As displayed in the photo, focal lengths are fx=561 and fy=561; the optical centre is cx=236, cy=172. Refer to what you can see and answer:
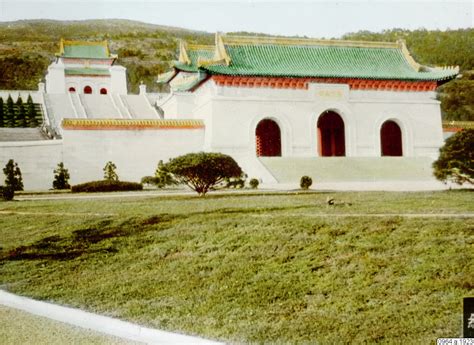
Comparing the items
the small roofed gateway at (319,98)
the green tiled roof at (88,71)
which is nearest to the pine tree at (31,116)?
the small roofed gateway at (319,98)

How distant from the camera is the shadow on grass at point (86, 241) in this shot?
24.4 feet

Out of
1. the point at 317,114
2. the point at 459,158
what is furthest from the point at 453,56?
the point at 317,114

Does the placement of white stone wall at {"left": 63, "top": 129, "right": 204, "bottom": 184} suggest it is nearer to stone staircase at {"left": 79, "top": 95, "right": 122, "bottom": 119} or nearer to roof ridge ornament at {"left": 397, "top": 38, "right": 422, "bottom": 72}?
roof ridge ornament at {"left": 397, "top": 38, "right": 422, "bottom": 72}

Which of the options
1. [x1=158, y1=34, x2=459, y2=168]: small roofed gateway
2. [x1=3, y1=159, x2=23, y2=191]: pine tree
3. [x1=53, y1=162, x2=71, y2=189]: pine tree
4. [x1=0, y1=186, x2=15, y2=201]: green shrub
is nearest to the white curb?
[x1=0, y1=186, x2=15, y2=201]: green shrub

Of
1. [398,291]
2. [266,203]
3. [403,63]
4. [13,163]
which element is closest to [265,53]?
[403,63]

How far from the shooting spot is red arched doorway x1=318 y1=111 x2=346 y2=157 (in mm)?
19859

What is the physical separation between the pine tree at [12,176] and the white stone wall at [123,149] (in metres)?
2.27

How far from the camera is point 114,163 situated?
16109 millimetres

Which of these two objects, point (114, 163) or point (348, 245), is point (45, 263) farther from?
point (114, 163)

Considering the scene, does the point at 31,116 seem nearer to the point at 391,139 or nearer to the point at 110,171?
the point at 110,171

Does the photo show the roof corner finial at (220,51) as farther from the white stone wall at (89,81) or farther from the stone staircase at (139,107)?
the white stone wall at (89,81)

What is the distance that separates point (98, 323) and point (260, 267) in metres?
1.87

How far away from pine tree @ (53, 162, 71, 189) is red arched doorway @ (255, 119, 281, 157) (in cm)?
711

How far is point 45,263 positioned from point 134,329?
2322 millimetres
